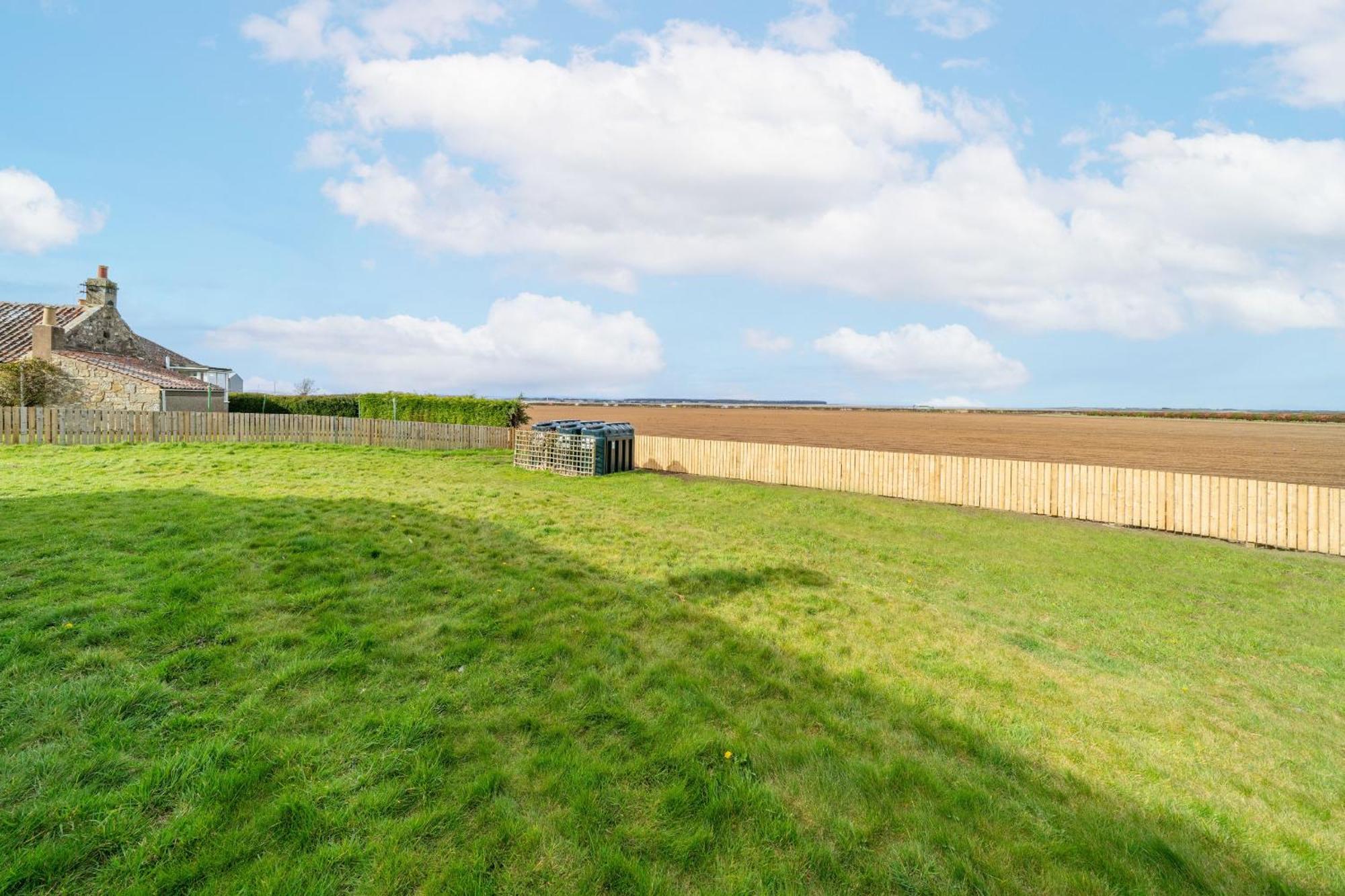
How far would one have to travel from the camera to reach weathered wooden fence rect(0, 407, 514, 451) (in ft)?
57.0

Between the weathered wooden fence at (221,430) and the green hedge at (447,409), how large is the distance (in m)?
0.91

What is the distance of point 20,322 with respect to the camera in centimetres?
2522

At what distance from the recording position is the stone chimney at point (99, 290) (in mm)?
26875

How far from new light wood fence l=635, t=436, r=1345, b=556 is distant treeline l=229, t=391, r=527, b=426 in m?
8.08

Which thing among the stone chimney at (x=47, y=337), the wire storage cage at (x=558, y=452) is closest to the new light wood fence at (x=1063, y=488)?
the wire storage cage at (x=558, y=452)

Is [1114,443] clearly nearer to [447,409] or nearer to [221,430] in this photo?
[447,409]

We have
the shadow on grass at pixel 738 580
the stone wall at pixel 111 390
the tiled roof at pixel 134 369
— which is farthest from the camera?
the tiled roof at pixel 134 369

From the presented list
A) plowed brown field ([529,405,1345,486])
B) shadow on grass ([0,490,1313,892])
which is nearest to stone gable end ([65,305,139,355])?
shadow on grass ([0,490,1313,892])

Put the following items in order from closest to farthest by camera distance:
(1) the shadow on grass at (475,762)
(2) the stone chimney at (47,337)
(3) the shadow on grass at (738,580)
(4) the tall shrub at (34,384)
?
(1) the shadow on grass at (475,762) → (3) the shadow on grass at (738,580) → (4) the tall shrub at (34,384) → (2) the stone chimney at (47,337)

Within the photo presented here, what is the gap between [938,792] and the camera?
358 cm

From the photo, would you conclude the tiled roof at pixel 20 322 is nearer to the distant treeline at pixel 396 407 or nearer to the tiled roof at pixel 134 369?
the tiled roof at pixel 134 369

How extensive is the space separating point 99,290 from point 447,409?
17669 mm

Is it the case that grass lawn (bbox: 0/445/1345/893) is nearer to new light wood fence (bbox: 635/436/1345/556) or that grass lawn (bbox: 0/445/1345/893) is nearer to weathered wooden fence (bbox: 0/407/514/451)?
new light wood fence (bbox: 635/436/1345/556)

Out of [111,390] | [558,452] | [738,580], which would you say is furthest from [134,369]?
[738,580]
